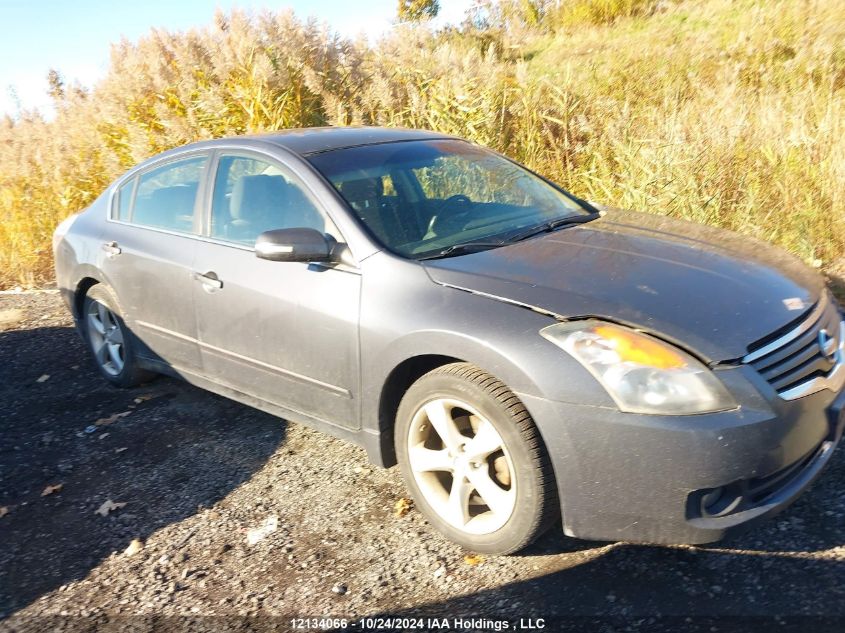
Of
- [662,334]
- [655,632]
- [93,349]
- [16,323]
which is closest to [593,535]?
[655,632]

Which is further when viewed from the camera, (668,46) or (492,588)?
(668,46)

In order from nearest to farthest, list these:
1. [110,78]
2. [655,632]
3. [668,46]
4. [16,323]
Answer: [655,632], [16,323], [110,78], [668,46]

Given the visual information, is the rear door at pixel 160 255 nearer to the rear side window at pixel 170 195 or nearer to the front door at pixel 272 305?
the rear side window at pixel 170 195

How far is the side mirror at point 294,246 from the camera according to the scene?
348 centimetres

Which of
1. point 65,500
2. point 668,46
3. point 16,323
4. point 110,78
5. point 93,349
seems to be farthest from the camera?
point 668,46

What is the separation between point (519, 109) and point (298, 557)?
19.2 feet

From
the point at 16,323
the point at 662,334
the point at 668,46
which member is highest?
the point at 668,46

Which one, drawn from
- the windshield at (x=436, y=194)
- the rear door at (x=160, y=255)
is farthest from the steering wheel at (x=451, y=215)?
the rear door at (x=160, y=255)

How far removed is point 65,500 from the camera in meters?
3.95

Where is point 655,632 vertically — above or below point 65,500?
above

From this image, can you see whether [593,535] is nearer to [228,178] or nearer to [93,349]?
[228,178]

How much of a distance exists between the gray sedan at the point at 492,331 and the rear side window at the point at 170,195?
0.06 ft

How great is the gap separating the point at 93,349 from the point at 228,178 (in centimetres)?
202

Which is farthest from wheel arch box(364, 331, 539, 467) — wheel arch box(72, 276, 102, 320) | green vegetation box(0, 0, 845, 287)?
green vegetation box(0, 0, 845, 287)
